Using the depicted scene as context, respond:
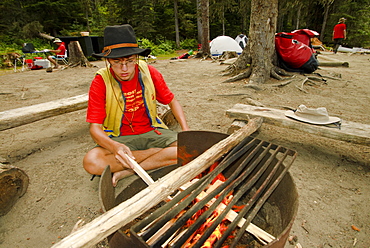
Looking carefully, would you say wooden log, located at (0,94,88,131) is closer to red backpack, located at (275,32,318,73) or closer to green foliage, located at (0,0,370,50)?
red backpack, located at (275,32,318,73)

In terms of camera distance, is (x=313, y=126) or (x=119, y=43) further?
(x=313, y=126)

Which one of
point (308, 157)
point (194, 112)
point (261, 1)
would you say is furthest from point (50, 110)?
point (261, 1)

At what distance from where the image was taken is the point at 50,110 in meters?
3.19

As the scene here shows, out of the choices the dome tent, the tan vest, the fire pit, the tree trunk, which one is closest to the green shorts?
the tan vest

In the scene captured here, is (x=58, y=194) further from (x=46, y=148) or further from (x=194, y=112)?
(x=194, y=112)

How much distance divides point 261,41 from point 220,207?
18.3 ft

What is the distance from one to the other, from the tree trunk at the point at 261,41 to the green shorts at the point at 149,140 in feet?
12.9

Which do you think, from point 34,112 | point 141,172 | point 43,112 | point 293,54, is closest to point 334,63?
point 293,54

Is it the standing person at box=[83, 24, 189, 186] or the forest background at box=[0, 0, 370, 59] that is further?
the forest background at box=[0, 0, 370, 59]

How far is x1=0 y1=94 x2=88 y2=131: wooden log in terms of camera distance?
284 centimetres

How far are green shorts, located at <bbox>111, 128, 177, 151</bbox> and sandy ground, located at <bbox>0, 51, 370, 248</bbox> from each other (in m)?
0.68

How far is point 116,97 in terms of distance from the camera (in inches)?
92.7

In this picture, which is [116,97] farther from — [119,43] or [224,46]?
[224,46]

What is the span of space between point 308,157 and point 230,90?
3.29 m
